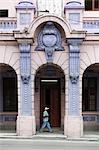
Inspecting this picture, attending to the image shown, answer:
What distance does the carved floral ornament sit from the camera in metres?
26.4

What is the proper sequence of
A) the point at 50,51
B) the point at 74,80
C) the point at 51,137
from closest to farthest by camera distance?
the point at 51,137 < the point at 74,80 < the point at 50,51

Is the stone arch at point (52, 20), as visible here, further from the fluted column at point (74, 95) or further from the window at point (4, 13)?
the window at point (4, 13)

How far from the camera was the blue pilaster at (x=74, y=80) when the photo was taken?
1032 inches

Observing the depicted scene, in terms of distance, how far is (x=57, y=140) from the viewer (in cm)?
2511

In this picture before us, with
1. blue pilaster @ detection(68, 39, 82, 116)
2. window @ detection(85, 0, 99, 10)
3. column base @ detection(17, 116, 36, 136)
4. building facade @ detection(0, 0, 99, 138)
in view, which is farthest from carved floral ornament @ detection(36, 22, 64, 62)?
window @ detection(85, 0, 99, 10)

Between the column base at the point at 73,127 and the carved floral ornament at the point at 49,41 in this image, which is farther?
the carved floral ornament at the point at 49,41

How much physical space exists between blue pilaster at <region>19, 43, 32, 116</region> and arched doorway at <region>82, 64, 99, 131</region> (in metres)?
4.49

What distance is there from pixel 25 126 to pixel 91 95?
562 centimetres

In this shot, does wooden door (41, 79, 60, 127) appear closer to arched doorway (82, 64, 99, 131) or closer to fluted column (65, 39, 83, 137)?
arched doorway (82, 64, 99, 131)

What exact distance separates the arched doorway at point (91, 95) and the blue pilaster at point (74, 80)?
3.21 meters

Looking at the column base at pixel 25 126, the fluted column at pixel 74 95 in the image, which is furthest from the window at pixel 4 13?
the column base at pixel 25 126

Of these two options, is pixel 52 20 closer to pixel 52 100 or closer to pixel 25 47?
pixel 25 47

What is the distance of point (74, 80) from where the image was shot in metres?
26.3

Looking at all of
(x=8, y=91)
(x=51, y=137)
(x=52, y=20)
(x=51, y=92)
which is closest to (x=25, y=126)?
(x=51, y=137)
